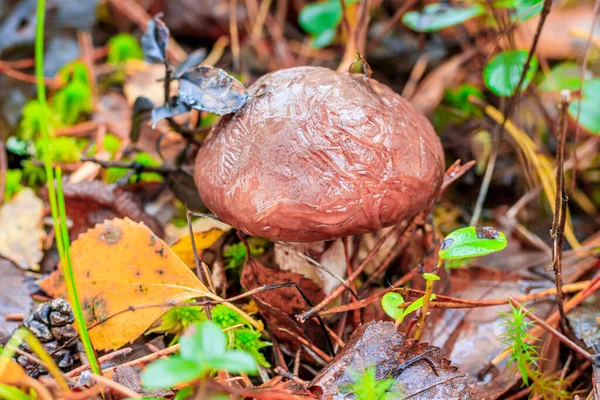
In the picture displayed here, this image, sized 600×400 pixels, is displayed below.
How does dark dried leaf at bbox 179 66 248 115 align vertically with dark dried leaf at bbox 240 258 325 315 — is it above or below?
above

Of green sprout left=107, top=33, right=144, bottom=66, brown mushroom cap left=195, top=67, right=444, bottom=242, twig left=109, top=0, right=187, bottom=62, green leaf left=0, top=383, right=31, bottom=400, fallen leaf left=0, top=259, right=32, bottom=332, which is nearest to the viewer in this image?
green leaf left=0, top=383, right=31, bottom=400

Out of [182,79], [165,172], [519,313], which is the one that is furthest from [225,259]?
[519,313]

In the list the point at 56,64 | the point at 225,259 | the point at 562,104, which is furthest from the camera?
the point at 56,64

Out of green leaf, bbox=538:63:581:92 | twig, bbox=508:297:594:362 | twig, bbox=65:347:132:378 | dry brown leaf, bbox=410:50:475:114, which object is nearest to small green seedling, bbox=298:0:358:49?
dry brown leaf, bbox=410:50:475:114

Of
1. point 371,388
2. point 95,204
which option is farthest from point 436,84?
point 371,388

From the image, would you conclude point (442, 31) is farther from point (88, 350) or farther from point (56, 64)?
point (88, 350)

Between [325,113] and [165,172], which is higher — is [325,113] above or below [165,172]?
above

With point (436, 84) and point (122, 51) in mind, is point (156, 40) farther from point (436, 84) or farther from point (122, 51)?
point (436, 84)

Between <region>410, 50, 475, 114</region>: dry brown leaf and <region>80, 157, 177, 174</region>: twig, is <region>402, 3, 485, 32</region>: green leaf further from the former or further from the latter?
<region>80, 157, 177, 174</region>: twig
